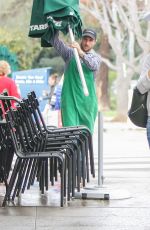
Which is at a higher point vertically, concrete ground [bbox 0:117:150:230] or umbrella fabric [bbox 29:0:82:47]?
umbrella fabric [bbox 29:0:82:47]

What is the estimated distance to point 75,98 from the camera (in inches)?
366

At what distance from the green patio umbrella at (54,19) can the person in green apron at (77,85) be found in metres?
0.29

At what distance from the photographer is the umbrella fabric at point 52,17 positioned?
8.62 m

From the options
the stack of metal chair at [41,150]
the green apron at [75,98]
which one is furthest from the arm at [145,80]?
the green apron at [75,98]

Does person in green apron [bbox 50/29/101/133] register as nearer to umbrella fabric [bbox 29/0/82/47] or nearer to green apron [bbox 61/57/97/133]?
green apron [bbox 61/57/97/133]

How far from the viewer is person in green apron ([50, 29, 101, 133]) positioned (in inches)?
365

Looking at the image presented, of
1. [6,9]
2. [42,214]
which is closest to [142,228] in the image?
[42,214]

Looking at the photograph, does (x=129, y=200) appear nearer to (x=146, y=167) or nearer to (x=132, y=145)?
(x=146, y=167)

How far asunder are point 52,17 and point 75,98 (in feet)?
3.72

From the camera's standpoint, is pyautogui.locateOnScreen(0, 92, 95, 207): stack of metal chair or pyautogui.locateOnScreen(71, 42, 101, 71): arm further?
pyautogui.locateOnScreen(71, 42, 101, 71): arm

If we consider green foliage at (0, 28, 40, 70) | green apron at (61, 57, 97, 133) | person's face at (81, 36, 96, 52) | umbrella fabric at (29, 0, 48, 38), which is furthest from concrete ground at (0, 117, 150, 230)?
green foliage at (0, 28, 40, 70)

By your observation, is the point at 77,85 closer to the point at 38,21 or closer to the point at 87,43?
the point at 87,43

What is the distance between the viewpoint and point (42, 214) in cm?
741

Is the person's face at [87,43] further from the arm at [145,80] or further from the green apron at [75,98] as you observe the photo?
the arm at [145,80]
